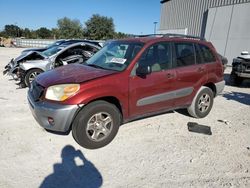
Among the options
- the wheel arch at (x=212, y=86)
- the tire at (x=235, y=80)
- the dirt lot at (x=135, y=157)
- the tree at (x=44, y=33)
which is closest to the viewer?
the dirt lot at (x=135, y=157)

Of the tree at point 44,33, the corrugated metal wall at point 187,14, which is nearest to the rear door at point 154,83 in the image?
the corrugated metal wall at point 187,14

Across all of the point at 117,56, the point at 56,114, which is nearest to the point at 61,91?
the point at 56,114

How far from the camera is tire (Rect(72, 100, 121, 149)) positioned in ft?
12.0

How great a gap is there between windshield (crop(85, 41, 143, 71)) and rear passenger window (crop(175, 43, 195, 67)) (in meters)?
0.89

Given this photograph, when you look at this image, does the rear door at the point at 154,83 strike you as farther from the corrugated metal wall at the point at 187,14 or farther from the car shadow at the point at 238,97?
the corrugated metal wall at the point at 187,14

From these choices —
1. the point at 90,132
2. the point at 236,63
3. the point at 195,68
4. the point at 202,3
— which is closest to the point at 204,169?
the point at 90,132

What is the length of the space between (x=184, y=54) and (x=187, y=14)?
20836 millimetres

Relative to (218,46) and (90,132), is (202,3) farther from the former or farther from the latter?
(90,132)

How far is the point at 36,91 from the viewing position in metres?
3.96

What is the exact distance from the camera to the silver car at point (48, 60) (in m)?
7.92

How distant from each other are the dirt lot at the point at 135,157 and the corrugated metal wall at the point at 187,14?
16.6 meters

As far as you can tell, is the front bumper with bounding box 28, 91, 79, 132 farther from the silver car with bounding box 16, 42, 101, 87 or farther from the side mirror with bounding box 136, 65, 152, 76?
the silver car with bounding box 16, 42, 101, 87

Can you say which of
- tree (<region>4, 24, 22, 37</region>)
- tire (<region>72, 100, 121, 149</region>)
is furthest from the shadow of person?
tree (<region>4, 24, 22, 37</region>)

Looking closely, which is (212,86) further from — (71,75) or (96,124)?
(71,75)
